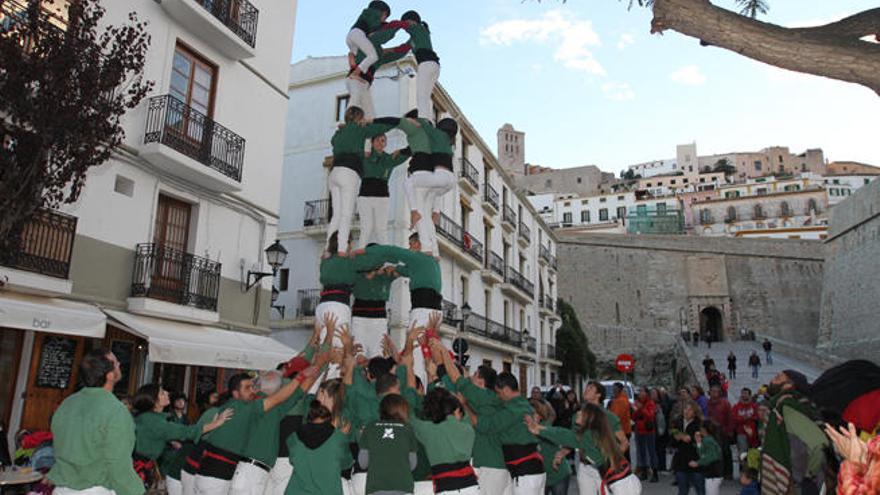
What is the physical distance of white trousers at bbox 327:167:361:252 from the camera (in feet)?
21.4

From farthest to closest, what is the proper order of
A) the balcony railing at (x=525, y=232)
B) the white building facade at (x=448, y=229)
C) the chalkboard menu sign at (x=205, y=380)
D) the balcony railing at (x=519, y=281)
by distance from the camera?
the balcony railing at (x=525, y=232)
the balcony railing at (x=519, y=281)
the white building facade at (x=448, y=229)
the chalkboard menu sign at (x=205, y=380)

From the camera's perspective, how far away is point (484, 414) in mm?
5465

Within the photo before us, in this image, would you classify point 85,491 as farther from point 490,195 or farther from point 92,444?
point 490,195

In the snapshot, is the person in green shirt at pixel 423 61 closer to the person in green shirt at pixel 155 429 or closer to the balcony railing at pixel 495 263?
the person in green shirt at pixel 155 429

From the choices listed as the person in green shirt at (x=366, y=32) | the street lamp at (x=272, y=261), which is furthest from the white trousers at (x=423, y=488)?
the street lamp at (x=272, y=261)

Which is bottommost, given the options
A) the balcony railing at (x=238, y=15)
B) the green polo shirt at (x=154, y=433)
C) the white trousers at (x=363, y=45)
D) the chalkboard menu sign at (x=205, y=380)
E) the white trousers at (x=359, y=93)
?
the green polo shirt at (x=154, y=433)

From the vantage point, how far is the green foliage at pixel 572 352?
1553 inches

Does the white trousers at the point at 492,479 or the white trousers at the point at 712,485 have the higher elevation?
the white trousers at the point at 492,479

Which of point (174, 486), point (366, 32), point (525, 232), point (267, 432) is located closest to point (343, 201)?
point (366, 32)

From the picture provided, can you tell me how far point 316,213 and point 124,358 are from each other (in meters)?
9.83

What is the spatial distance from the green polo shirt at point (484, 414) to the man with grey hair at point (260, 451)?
1415 mm

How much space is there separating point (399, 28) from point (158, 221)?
7.32 m

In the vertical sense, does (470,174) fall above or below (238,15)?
above

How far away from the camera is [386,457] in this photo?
14.2 ft
